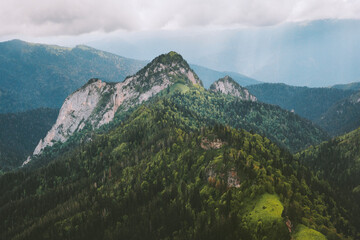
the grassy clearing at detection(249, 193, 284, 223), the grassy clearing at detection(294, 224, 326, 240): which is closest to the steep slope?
the grassy clearing at detection(249, 193, 284, 223)

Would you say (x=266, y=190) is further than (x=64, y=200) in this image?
No

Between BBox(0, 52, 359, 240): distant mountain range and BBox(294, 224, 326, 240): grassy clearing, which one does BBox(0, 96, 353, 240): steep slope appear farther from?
BBox(294, 224, 326, 240): grassy clearing

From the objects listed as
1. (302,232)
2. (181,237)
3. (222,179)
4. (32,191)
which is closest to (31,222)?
(32,191)

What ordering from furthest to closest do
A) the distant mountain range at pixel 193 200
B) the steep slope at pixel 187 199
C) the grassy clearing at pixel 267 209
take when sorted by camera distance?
the steep slope at pixel 187 199 < the distant mountain range at pixel 193 200 < the grassy clearing at pixel 267 209

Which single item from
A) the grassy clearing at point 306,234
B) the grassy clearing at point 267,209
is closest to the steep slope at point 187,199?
the grassy clearing at point 267,209

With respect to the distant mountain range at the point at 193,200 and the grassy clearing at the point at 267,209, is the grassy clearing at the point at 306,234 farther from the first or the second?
the grassy clearing at the point at 267,209

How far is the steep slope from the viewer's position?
8669 centimetres

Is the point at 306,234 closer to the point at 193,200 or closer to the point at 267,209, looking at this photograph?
the point at 267,209

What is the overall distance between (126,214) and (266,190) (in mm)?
62534

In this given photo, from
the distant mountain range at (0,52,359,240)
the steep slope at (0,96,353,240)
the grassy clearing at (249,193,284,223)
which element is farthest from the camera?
the steep slope at (0,96,353,240)

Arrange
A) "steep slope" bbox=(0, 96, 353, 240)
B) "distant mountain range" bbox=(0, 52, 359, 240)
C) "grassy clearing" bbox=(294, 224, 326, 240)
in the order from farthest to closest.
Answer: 1. "steep slope" bbox=(0, 96, 353, 240)
2. "distant mountain range" bbox=(0, 52, 359, 240)
3. "grassy clearing" bbox=(294, 224, 326, 240)

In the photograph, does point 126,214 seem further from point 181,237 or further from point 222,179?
point 222,179

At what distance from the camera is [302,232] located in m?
78.4

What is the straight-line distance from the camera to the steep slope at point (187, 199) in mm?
86688
